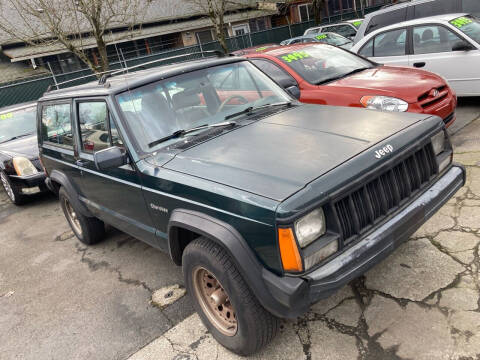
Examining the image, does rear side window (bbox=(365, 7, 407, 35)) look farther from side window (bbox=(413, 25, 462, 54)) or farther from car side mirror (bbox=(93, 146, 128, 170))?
car side mirror (bbox=(93, 146, 128, 170))

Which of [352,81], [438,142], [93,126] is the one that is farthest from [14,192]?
[438,142]

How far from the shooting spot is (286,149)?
262 centimetres

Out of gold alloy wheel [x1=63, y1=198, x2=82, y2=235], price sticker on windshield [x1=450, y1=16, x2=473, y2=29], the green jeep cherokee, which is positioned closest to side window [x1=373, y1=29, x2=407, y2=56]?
price sticker on windshield [x1=450, y1=16, x2=473, y2=29]

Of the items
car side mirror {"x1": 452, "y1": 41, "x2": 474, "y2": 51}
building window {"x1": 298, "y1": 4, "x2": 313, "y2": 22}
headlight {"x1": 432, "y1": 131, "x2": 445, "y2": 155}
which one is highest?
building window {"x1": 298, "y1": 4, "x2": 313, "y2": 22}

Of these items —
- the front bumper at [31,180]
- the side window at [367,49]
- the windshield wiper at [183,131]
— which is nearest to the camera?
the windshield wiper at [183,131]

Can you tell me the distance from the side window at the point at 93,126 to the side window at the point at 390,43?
5.48 meters

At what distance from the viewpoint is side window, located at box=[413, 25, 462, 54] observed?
625 centimetres

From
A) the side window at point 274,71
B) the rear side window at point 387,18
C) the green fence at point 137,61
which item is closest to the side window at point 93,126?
the side window at point 274,71

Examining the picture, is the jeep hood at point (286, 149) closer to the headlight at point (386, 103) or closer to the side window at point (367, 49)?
the headlight at point (386, 103)

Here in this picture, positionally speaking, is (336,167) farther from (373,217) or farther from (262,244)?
(262,244)

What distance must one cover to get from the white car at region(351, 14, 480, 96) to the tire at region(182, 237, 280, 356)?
217 inches

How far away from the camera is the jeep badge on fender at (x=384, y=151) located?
7.89 feet

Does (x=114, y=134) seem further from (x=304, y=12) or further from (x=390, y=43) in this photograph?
(x=304, y=12)

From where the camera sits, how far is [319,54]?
6023mm
